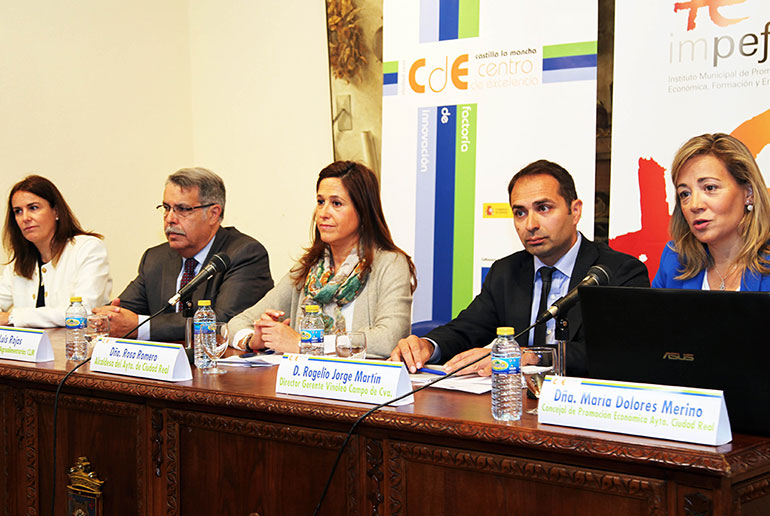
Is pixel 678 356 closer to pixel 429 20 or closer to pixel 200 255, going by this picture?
pixel 200 255

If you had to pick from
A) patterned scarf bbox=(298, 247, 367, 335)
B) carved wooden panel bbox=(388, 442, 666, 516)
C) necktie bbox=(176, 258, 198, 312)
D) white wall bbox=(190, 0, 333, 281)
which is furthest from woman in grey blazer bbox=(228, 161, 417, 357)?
white wall bbox=(190, 0, 333, 281)

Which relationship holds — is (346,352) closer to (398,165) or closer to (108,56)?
(398,165)

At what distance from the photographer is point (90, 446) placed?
234 cm

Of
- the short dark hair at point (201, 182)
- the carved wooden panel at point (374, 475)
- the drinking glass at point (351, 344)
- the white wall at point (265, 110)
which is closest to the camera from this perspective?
the carved wooden panel at point (374, 475)

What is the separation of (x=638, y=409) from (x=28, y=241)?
323 centimetres

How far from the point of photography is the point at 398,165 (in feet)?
13.4

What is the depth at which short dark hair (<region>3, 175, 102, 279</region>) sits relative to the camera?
3795mm

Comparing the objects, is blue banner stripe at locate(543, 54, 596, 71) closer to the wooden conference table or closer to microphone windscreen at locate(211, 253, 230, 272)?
microphone windscreen at locate(211, 253, 230, 272)

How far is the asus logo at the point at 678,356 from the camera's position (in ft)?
4.97

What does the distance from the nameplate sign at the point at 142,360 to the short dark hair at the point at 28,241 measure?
164cm

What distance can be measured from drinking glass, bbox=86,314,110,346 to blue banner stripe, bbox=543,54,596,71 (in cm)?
219

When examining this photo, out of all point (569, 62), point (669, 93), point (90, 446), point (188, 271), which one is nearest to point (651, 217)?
point (669, 93)

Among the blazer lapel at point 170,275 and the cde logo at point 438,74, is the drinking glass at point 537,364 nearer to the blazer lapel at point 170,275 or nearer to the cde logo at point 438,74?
the blazer lapel at point 170,275

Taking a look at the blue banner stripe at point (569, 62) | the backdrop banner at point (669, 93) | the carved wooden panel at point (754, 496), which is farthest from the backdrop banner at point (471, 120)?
the carved wooden panel at point (754, 496)
